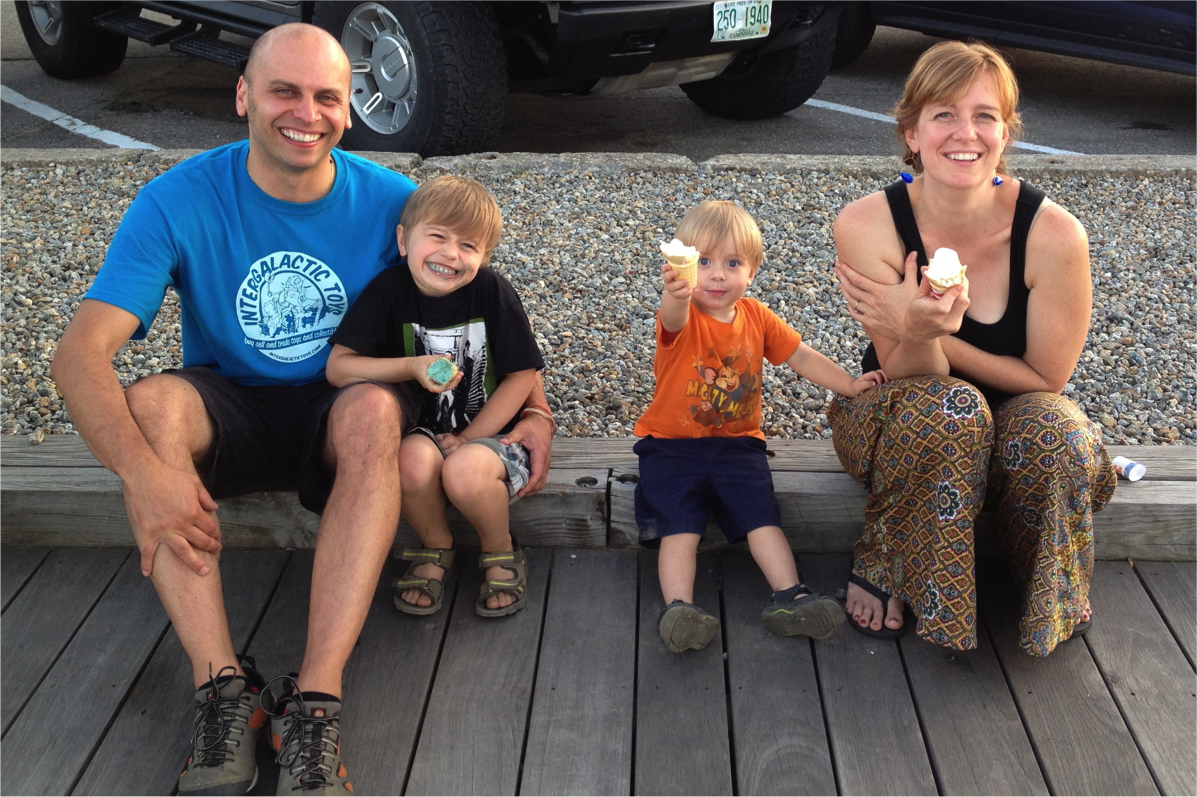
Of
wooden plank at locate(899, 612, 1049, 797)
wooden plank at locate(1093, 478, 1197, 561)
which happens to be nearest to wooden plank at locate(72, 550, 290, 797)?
wooden plank at locate(899, 612, 1049, 797)

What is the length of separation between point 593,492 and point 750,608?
45 cm

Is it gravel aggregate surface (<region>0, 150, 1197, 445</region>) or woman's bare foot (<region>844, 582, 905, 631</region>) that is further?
gravel aggregate surface (<region>0, 150, 1197, 445</region>)

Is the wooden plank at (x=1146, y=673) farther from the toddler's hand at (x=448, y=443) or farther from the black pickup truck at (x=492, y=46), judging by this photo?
the black pickup truck at (x=492, y=46)

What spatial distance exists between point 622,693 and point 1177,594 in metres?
1.30

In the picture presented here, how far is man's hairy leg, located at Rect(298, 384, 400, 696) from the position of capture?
214cm

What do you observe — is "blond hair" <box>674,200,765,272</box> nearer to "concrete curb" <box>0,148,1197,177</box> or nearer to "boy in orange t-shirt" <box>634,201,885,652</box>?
"boy in orange t-shirt" <box>634,201,885,652</box>

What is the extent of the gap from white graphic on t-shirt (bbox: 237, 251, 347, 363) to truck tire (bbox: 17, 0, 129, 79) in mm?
5255

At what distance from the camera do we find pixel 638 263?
162 inches

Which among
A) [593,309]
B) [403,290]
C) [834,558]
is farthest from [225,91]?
[834,558]

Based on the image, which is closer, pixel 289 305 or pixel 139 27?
pixel 289 305

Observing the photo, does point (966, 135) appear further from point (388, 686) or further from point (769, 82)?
point (769, 82)

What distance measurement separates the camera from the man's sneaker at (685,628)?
2312 mm

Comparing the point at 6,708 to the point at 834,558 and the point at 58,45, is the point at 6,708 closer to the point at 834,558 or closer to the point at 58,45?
the point at 834,558

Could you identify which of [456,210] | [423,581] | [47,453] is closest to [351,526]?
[423,581]
